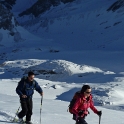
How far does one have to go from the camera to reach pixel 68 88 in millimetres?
24453

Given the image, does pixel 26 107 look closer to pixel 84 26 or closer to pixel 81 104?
pixel 81 104

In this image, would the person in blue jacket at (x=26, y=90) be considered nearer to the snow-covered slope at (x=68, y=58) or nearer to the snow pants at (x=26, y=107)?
the snow pants at (x=26, y=107)

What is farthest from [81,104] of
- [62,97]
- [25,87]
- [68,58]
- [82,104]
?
[68,58]

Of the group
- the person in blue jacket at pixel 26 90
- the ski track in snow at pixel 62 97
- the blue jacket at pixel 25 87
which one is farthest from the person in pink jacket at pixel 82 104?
the ski track in snow at pixel 62 97

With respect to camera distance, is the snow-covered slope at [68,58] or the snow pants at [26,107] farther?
the snow-covered slope at [68,58]

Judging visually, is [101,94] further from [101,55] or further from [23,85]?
[101,55]

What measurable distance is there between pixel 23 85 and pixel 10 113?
7.07 ft

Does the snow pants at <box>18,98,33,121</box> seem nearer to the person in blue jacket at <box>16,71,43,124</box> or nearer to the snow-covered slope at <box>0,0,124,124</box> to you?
the person in blue jacket at <box>16,71,43,124</box>

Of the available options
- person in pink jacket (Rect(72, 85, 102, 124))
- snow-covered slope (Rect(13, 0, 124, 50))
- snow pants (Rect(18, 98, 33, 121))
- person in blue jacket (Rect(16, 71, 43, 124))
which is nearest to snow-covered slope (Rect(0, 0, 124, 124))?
snow-covered slope (Rect(13, 0, 124, 50))

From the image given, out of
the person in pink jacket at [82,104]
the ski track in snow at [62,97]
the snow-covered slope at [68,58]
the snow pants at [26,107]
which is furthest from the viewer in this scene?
the snow-covered slope at [68,58]

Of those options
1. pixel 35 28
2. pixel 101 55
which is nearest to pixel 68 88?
pixel 101 55

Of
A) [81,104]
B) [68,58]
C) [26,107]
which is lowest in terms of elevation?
[26,107]

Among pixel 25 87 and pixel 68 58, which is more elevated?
pixel 68 58

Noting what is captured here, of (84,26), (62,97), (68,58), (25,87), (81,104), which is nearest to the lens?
(81,104)
